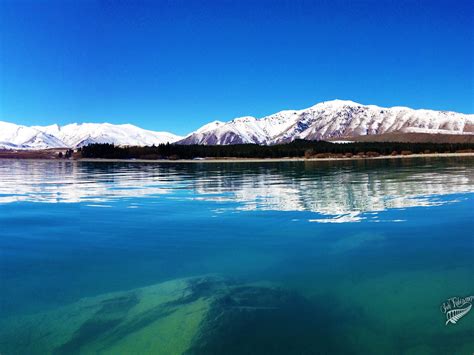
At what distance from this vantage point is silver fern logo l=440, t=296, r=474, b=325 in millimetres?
13015

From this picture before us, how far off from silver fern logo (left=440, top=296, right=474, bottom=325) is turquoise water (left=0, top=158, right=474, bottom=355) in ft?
0.67

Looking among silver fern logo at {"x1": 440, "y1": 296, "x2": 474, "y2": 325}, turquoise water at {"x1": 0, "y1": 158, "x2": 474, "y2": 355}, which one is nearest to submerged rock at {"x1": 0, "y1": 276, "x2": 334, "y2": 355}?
turquoise water at {"x1": 0, "y1": 158, "x2": 474, "y2": 355}

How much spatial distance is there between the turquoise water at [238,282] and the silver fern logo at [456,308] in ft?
0.67

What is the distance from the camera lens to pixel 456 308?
544 inches

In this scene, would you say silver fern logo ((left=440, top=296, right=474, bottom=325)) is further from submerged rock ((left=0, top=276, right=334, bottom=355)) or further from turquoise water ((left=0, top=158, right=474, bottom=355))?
submerged rock ((left=0, top=276, right=334, bottom=355))

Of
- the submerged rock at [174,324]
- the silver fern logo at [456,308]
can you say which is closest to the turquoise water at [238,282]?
the submerged rock at [174,324]

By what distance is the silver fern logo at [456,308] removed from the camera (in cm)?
1301

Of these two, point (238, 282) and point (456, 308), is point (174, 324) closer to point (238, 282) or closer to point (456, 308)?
point (238, 282)

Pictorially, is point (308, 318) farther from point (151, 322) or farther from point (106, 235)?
point (106, 235)

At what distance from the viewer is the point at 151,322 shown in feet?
43.2

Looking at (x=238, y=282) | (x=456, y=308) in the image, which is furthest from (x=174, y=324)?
(x=456, y=308)

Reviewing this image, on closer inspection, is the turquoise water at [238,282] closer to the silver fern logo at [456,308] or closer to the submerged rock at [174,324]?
the submerged rock at [174,324]

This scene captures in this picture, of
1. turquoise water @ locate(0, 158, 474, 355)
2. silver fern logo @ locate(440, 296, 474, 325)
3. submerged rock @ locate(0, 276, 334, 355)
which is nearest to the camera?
submerged rock @ locate(0, 276, 334, 355)

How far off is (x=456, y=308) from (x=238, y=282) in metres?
7.80
